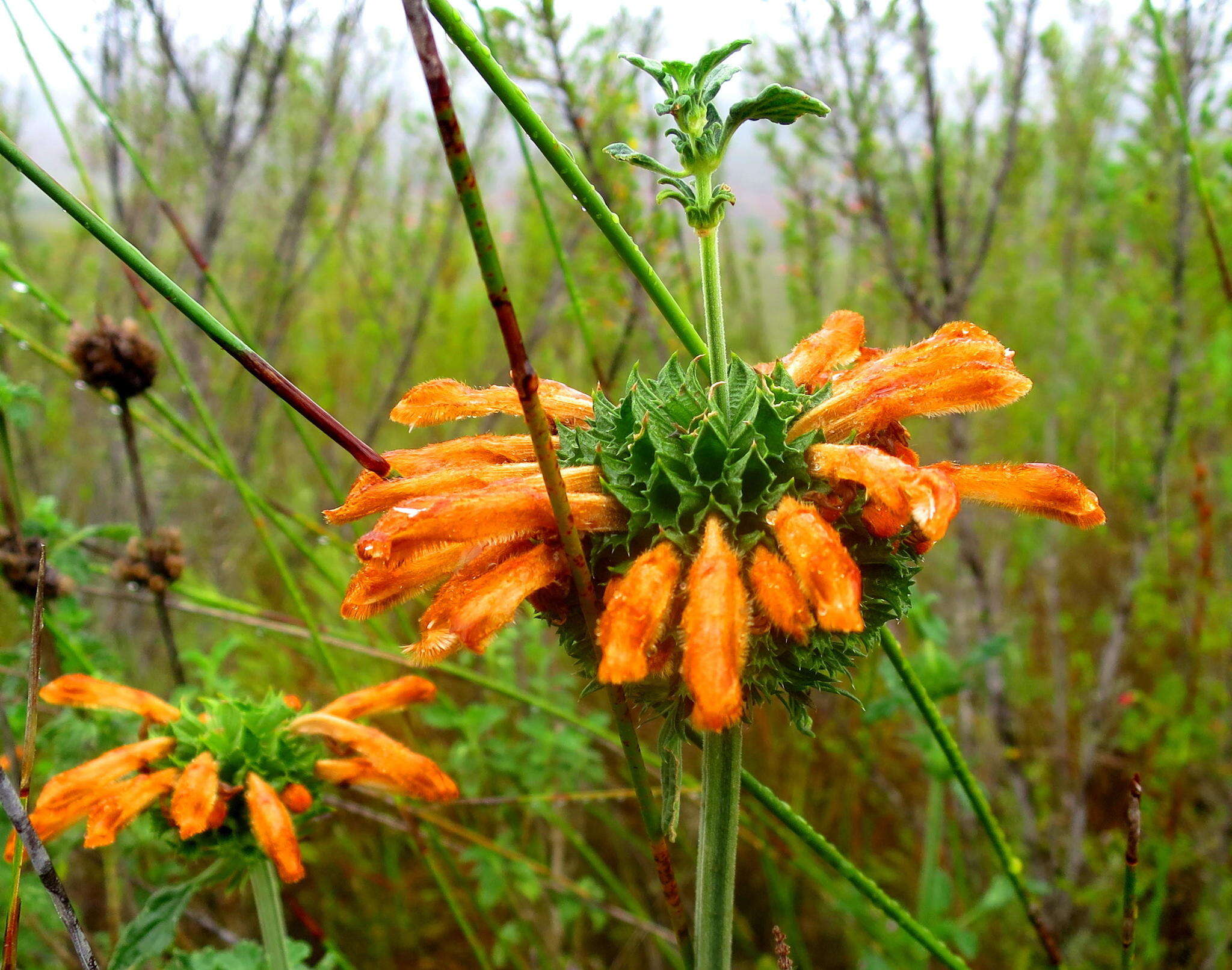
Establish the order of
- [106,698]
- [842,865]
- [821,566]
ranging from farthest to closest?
[106,698]
[842,865]
[821,566]

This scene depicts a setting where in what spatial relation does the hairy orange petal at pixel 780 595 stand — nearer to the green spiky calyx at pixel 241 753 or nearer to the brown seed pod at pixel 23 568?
the green spiky calyx at pixel 241 753

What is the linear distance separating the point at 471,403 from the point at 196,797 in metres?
0.63

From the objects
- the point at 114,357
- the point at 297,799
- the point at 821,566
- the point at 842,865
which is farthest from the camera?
the point at 114,357

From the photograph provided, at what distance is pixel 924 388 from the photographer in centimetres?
100

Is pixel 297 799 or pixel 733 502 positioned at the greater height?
pixel 733 502

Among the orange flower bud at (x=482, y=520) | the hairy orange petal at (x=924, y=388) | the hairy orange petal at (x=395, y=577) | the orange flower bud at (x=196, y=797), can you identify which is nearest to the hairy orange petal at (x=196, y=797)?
the orange flower bud at (x=196, y=797)

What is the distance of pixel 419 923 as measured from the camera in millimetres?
2994

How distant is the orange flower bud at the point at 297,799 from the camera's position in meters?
1.30

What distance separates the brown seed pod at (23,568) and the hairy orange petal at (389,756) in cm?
61

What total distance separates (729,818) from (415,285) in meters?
4.16

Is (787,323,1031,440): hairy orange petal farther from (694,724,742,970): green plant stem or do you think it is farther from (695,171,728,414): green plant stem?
(694,724,742,970): green plant stem

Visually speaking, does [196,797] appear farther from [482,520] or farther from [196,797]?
[482,520]

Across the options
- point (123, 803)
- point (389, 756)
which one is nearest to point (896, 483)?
point (389, 756)

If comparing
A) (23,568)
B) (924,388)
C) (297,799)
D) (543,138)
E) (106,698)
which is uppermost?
(543,138)
